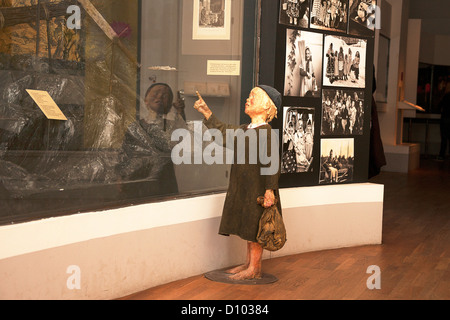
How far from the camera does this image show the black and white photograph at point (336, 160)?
20.4 ft

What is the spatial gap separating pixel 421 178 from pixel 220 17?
8.80 m

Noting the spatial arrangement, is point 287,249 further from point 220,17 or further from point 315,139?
point 220,17

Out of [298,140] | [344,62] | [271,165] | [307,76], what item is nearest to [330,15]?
[344,62]

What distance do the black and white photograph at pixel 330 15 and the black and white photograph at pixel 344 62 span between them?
10cm

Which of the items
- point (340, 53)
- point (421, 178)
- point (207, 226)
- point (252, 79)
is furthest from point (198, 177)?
point (421, 178)

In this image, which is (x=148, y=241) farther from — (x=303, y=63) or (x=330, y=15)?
(x=330, y=15)

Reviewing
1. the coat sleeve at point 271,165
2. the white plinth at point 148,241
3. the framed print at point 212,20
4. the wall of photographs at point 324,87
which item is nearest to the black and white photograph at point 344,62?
the wall of photographs at point 324,87

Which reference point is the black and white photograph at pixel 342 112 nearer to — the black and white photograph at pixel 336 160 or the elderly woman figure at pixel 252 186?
the black and white photograph at pixel 336 160

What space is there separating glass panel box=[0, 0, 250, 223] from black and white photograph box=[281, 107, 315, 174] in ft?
1.97

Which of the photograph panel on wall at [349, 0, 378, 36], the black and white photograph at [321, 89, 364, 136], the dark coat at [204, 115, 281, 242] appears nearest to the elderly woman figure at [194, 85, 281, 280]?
the dark coat at [204, 115, 281, 242]

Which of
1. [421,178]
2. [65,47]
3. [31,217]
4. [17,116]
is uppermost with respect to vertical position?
[65,47]

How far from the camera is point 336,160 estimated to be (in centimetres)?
633

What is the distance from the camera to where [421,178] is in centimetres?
1301

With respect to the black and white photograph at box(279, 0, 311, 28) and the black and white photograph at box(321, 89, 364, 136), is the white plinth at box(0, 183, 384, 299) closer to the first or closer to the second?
the black and white photograph at box(321, 89, 364, 136)
